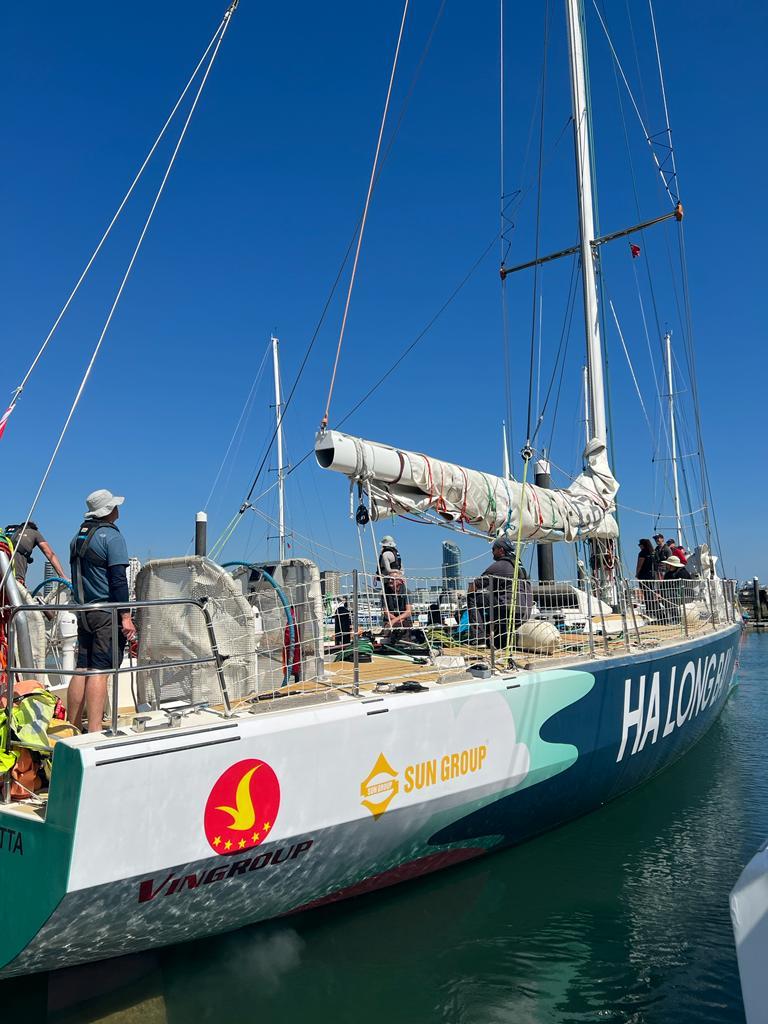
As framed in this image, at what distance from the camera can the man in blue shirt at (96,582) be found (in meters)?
4.25

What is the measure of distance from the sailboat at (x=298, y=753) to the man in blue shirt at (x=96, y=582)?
0.19 m

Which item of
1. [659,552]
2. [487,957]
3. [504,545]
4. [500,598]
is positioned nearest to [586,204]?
[659,552]

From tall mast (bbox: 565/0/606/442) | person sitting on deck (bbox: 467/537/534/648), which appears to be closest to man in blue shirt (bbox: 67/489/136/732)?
person sitting on deck (bbox: 467/537/534/648)

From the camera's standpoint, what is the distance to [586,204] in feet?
33.0

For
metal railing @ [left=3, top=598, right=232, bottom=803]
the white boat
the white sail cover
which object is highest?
the white sail cover

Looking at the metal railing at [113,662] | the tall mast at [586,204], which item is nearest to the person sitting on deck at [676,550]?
the tall mast at [586,204]

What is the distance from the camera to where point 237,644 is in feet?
14.8

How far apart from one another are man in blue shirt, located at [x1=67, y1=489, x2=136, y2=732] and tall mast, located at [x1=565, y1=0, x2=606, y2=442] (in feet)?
21.5

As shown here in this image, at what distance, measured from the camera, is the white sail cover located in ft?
18.0

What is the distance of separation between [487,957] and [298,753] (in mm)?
1659

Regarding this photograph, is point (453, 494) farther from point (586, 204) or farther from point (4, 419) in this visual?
point (586, 204)

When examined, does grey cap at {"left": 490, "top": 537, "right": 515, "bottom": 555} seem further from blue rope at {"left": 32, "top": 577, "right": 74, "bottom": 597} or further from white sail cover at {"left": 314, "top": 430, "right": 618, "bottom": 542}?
blue rope at {"left": 32, "top": 577, "right": 74, "bottom": 597}

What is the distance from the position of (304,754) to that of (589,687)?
2.65m

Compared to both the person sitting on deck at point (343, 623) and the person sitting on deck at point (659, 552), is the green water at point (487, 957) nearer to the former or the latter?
the person sitting on deck at point (343, 623)
